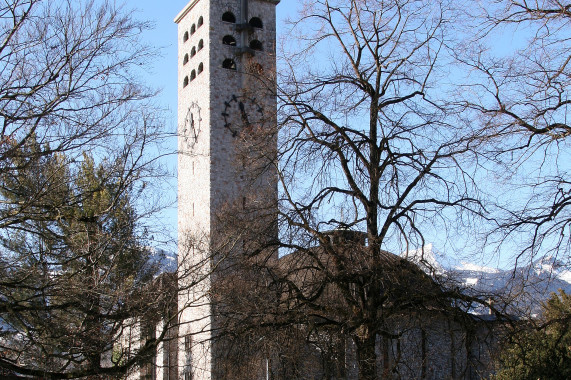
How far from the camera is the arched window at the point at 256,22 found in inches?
1393

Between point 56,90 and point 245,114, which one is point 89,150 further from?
point 245,114

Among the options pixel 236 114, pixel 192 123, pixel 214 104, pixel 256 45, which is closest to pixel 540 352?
pixel 236 114

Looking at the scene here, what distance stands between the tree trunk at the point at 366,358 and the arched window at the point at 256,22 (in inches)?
903

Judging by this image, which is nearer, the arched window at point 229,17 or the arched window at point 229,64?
the arched window at point 229,64

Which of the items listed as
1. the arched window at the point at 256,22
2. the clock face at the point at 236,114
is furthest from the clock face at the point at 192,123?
the arched window at the point at 256,22

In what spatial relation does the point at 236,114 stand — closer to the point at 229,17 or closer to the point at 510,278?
the point at 229,17

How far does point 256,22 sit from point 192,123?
17.5ft

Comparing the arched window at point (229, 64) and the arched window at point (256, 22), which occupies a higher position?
the arched window at point (256, 22)

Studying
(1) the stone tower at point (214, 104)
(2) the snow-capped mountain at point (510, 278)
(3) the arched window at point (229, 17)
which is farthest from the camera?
(3) the arched window at point (229, 17)

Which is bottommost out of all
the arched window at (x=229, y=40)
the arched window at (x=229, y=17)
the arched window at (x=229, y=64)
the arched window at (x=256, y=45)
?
the arched window at (x=229, y=64)

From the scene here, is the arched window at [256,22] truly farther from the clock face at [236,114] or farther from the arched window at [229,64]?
the clock face at [236,114]

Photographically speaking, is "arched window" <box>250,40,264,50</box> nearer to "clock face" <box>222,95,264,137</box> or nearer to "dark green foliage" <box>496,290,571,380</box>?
"clock face" <box>222,95,264,137</box>

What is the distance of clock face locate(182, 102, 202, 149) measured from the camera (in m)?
34.8

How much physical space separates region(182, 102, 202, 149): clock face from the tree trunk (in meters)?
21.1
